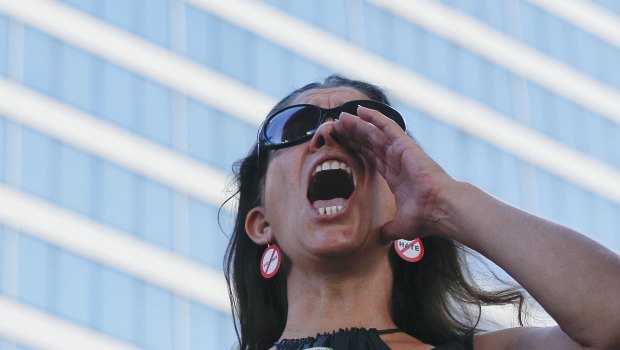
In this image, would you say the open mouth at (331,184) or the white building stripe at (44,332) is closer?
the open mouth at (331,184)

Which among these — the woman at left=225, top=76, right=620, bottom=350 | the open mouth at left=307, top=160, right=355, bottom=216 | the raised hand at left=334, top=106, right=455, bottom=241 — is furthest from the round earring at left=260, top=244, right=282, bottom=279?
the raised hand at left=334, top=106, right=455, bottom=241

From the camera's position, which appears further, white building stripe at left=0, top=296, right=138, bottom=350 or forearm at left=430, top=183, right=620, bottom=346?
white building stripe at left=0, top=296, right=138, bottom=350

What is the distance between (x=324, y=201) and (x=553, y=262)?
1094 mm

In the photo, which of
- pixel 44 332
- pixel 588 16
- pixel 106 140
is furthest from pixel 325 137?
pixel 588 16

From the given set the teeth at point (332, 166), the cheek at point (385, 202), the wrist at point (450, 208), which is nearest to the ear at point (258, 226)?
the teeth at point (332, 166)

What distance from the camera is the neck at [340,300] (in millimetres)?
5430

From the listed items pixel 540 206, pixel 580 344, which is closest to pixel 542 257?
pixel 580 344

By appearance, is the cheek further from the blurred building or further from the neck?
the blurred building

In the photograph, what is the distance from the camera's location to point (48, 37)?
34.0 meters

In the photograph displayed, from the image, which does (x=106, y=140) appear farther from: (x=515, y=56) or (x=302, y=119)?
(x=302, y=119)

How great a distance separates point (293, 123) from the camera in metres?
5.67

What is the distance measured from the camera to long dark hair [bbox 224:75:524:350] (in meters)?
5.69

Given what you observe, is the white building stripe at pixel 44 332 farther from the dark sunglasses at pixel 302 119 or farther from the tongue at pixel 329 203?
the tongue at pixel 329 203

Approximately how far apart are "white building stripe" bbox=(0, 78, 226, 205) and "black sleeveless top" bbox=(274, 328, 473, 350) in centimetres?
2724
